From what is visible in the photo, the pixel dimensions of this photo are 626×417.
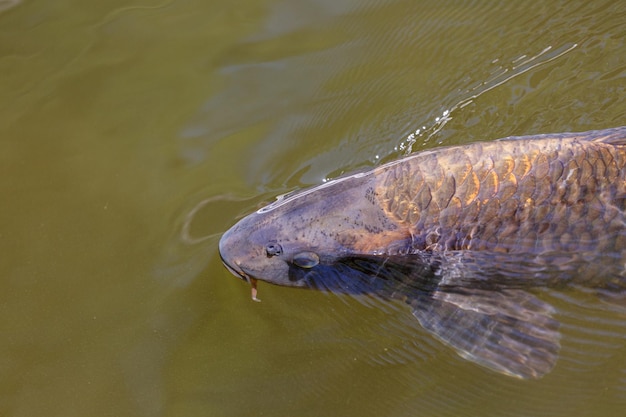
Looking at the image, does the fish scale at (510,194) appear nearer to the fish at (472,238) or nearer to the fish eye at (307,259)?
the fish at (472,238)

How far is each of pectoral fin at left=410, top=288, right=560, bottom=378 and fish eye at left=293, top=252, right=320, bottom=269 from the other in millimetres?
577

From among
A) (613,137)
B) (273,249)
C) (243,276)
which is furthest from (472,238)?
(243,276)

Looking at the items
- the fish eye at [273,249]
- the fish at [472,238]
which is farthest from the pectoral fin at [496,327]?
the fish eye at [273,249]

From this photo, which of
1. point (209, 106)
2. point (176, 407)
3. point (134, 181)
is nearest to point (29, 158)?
point (134, 181)

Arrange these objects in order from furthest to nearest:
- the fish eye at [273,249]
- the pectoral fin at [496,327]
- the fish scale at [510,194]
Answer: the fish eye at [273,249] → the pectoral fin at [496,327] → the fish scale at [510,194]

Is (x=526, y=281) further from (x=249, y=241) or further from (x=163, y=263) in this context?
(x=163, y=263)

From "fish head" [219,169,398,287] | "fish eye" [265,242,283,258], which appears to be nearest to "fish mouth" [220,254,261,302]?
"fish head" [219,169,398,287]

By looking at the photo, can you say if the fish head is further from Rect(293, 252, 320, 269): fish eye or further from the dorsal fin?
the dorsal fin

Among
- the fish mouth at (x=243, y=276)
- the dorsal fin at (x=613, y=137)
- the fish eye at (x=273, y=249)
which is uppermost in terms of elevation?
the dorsal fin at (x=613, y=137)

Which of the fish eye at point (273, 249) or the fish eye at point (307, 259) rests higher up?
the fish eye at point (273, 249)

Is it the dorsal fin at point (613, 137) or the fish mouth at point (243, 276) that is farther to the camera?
the fish mouth at point (243, 276)

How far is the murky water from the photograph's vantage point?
3967mm

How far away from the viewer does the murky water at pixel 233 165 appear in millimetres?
3967

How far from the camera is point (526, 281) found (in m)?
4.08
